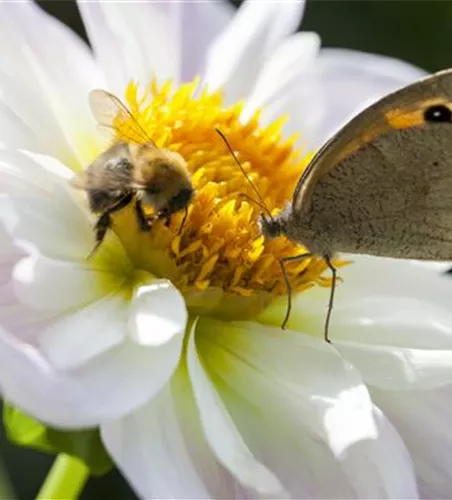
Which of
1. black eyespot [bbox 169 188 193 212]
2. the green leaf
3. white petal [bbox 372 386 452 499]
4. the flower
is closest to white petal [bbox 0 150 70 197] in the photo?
the flower

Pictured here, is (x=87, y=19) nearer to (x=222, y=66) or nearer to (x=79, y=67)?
(x=79, y=67)

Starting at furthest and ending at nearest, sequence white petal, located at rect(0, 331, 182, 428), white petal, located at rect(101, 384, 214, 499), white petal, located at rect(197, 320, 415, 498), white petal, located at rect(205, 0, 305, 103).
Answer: white petal, located at rect(205, 0, 305, 103) < white petal, located at rect(197, 320, 415, 498) < white petal, located at rect(101, 384, 214, 499) < white petal, located at rect(0, 331, 182, 428)

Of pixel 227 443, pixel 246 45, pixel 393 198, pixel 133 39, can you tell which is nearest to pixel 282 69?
pixel 246 45

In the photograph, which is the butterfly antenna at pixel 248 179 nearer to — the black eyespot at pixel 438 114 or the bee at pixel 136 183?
the bee at pixel 136 183

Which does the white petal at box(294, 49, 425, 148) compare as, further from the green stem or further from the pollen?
the green stem

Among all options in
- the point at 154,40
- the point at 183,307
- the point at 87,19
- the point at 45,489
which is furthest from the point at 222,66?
the point at 45,489
